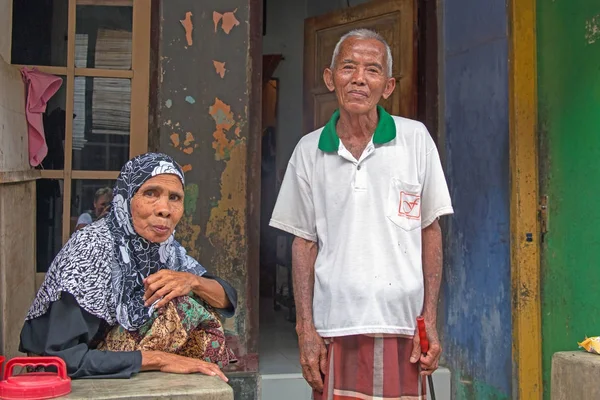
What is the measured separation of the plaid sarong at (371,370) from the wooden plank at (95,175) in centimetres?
220

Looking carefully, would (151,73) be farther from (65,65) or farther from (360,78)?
(360,78)

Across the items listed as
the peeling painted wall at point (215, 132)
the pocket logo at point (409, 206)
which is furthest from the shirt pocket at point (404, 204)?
the peeling painted wall at point (215, 132)

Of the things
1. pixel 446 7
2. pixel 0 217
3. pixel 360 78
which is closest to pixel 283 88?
pixel 446 7

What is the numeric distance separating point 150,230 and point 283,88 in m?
6.06

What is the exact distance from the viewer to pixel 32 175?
372 centimetres

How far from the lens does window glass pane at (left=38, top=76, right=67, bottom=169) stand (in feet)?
13.0

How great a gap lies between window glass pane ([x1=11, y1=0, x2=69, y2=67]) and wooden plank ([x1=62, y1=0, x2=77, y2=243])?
30mm

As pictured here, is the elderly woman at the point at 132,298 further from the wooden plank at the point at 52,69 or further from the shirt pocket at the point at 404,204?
the wooden plank at the point at 52,69

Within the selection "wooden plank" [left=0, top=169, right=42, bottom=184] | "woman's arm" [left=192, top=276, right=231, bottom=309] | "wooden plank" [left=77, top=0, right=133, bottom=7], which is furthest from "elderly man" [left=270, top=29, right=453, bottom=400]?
"wooden plank" [left=77, top=0, right=133, bottom=7]

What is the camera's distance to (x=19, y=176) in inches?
135

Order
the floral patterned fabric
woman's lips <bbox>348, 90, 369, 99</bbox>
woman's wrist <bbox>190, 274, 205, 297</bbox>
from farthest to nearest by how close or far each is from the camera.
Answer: woman's wrist <bbox>190, 274, 205, 297</bbox>
woman's lips <bbox>348, 90, 369, 99</bbox>
the floral patterned fabric

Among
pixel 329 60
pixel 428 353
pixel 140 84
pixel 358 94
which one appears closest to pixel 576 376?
pixel 428 353

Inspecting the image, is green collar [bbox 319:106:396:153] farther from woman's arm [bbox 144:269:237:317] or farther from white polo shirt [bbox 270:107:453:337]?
woman's arm [bbox 144:269:237:317]

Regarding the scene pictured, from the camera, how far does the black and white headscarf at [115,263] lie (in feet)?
6.87
